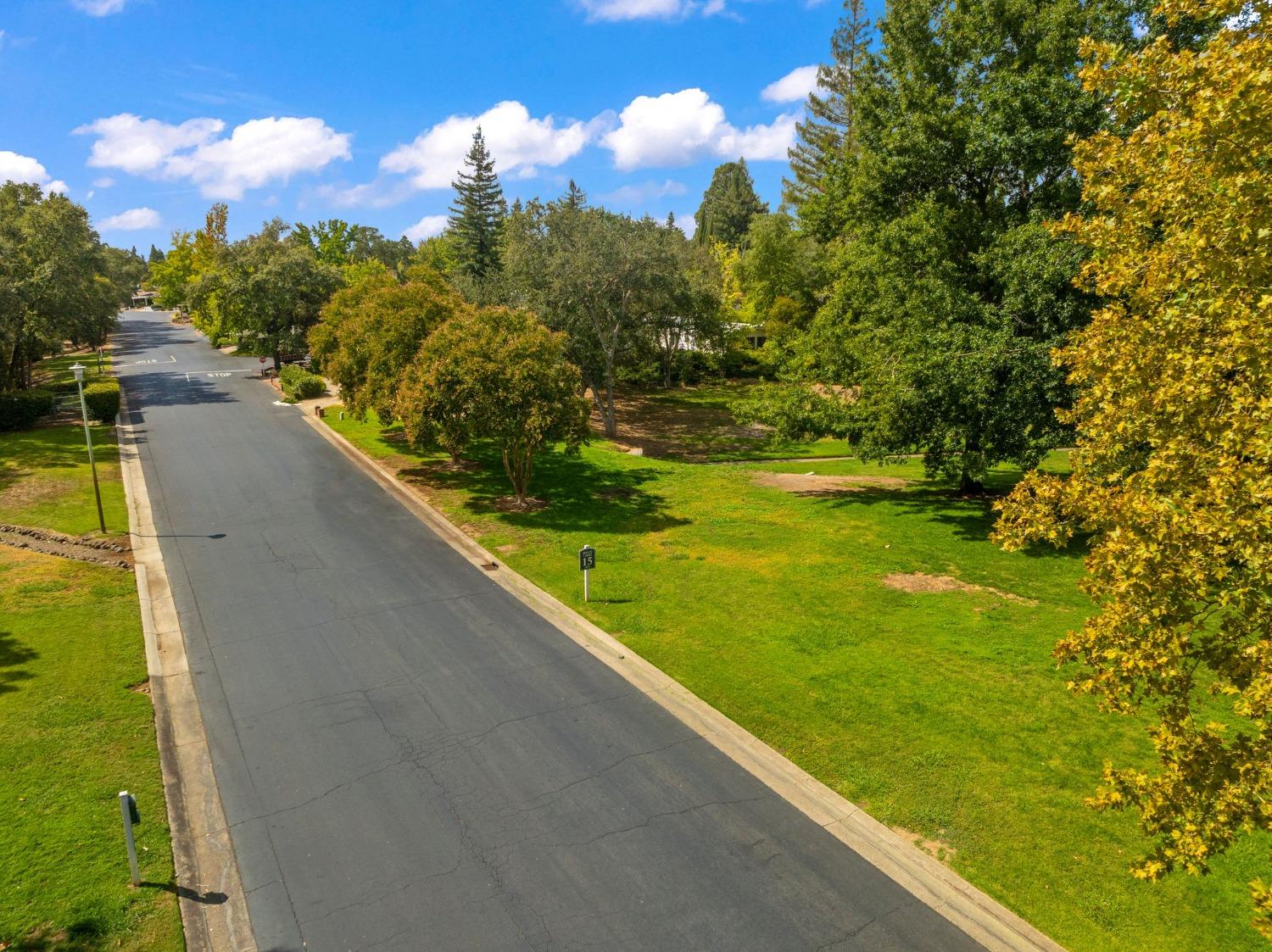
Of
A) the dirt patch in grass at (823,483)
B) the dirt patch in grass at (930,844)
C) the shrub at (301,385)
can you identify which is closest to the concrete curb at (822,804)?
the dirt patch in grass at (930,844)

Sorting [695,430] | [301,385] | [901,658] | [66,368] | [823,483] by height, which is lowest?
[901,658]

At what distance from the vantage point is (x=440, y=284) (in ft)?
117

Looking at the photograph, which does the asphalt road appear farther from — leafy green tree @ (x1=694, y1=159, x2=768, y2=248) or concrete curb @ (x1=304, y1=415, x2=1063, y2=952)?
leafy green tree @ (x1=694, y1=159, x2=768, y2=248)

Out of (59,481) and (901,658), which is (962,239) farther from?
(59,481)

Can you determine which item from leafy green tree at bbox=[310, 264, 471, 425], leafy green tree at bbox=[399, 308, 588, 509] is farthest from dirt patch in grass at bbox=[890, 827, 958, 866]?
leafy green tree at bbox=[310, 264, 471, 425]

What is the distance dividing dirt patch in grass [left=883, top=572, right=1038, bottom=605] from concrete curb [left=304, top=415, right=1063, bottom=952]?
7.06 m

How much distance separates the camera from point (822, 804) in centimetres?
942

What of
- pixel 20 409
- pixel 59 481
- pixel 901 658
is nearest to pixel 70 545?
pixel 59 481

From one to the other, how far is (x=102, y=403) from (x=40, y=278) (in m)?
6.67

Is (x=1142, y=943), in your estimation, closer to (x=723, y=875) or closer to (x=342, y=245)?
(x=723, y=875)

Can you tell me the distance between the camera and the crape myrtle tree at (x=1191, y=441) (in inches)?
221

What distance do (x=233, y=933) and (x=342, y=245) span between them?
8001 cm

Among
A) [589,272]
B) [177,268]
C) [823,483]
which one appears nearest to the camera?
[823,483]

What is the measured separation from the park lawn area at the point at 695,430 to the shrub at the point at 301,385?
50.9 feet
